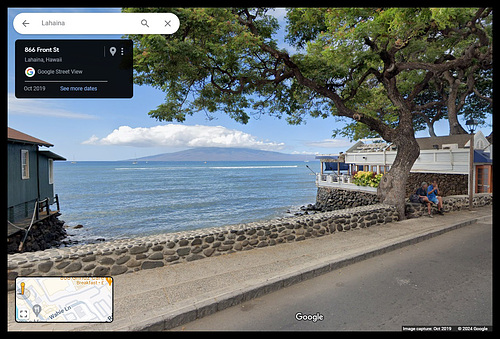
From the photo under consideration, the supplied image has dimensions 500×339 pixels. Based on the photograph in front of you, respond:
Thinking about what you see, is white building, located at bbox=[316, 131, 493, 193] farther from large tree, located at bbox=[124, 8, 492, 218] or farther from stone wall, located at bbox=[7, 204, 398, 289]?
stone wall, located at bbox=[7, 204, 398, 289]

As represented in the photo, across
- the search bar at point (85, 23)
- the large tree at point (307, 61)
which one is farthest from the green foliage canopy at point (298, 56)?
the search bar at point (85, 23)

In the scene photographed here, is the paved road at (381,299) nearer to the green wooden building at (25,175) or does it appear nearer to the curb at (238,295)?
the curb at (238,295)

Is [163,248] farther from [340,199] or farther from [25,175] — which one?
[340,199]

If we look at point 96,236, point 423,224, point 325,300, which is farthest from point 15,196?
point 423,224

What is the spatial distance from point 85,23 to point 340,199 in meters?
21.9

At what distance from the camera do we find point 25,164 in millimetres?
12133

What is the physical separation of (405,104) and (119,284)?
9.90 metres

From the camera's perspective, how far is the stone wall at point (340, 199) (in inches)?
785

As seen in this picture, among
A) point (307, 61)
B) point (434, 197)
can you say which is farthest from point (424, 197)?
point (307, 61)

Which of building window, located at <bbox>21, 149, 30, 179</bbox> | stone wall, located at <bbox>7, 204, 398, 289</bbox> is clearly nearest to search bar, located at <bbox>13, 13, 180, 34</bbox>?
stone wall, located at <bbox>7, 204, 398, 289</bbox>

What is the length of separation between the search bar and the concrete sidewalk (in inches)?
97.8

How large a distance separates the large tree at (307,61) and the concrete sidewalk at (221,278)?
148 inches

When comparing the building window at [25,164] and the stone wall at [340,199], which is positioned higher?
the building window at [25,164]
